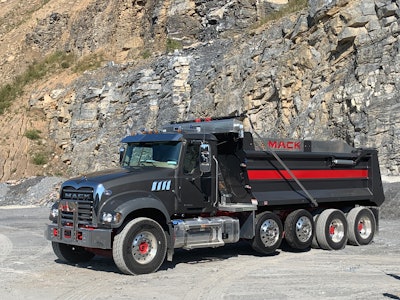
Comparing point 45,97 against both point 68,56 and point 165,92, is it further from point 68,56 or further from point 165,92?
point 165,92

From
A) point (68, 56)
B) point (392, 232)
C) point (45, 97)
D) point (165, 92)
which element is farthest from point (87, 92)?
point (392, 232)

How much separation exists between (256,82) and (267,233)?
62.3 feet

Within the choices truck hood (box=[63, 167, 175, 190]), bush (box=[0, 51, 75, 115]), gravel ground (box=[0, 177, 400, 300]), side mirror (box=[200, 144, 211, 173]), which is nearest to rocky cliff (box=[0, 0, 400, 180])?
bush (box=[0, 51, 75, 115])

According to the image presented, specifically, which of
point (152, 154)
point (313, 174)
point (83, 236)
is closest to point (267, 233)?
point (313, 174)

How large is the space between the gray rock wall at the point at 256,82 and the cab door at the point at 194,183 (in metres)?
13.0

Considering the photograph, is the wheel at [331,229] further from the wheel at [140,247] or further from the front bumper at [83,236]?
the front bumper at [83,236]

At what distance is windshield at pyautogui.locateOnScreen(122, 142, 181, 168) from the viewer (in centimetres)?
1062

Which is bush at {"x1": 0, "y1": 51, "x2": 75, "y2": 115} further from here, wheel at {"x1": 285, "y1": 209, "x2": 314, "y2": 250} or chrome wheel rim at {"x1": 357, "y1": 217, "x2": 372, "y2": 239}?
wheel at {"x1": 285, "y1": 209, "x2": 314, "y2": 250}

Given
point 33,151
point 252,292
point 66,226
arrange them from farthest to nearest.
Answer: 1. point 33,151
2. point 66,226
3. point 252,292

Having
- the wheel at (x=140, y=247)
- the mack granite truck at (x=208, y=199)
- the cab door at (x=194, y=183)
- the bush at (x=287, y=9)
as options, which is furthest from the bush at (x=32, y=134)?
the wheel at (x=140, y=247)

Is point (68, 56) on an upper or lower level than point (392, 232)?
upper

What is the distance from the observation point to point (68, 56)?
4878 centimetres

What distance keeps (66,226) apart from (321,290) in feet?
15.2

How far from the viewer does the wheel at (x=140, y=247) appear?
378 inches
